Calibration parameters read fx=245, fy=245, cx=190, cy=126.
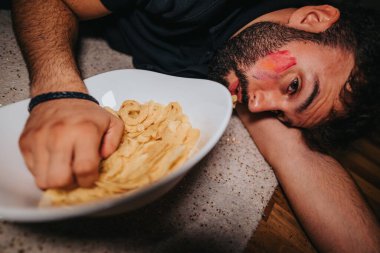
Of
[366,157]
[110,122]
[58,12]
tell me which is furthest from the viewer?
[366,157]

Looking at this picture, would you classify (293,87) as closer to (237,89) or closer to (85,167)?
(237,89)

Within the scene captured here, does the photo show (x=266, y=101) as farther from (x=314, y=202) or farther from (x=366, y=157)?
(x=366, y=157)

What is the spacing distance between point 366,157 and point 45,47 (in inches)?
61.0

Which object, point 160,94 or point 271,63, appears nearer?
point 160,94

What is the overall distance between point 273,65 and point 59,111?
2.35 feet

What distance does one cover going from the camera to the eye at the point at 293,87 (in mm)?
867

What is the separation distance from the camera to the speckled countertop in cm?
62


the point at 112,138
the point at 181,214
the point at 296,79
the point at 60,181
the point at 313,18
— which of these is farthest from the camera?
the point at 313,18

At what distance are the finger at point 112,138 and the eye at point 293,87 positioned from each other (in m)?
0.61

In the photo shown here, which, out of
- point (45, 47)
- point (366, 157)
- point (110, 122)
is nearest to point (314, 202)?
point (366, 157)

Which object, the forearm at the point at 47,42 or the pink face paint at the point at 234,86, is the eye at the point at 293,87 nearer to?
the pink face paint at the point at 234,86

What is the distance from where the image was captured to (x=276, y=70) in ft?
2.91

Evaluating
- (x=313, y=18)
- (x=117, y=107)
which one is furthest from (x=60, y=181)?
(x=313, y=18)

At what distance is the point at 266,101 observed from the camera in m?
0.92
